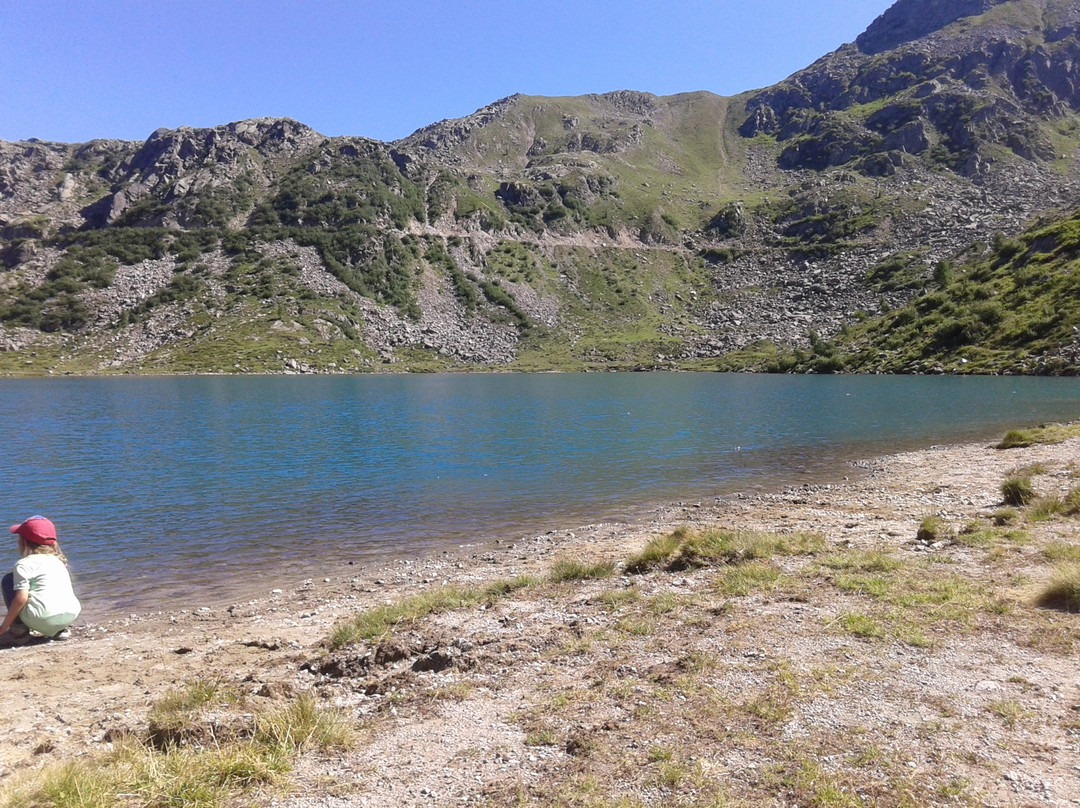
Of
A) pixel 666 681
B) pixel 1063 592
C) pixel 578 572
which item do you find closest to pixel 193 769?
pixel 666 681

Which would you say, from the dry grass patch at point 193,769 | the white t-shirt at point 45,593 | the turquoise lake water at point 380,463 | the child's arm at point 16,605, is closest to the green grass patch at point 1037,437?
the turquoise lake water at point 380,463

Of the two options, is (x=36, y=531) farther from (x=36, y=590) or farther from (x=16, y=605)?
(x=16, y=605)

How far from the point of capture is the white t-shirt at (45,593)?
44.6 feet

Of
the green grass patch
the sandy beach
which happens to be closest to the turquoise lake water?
the sandy beach

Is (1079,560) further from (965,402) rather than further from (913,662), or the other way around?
(965,402)

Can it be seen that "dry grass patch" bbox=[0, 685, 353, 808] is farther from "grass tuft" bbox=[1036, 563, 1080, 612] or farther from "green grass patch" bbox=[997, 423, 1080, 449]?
"green grass patch" bbox=[997, 423, 1080, 449]

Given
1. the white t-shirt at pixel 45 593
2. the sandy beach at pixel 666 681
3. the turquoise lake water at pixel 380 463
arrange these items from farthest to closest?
1. the turquoise lake water at pixel 380 463
2. the white t-shirt at pixel 45 593
3. the sandy beach at pixel 666 681

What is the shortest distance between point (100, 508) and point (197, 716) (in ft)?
85.8

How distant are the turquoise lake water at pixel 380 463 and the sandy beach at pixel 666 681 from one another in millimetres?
6646

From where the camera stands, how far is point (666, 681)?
9.62 m

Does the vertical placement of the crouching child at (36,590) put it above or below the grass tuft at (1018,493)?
above

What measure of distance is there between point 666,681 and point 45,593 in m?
14.3

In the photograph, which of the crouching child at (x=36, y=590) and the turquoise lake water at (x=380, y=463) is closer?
the crouching child at (x=36, y=590)

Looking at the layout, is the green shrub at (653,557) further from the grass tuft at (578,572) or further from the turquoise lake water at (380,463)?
the turquoise lake water at (380,463)
